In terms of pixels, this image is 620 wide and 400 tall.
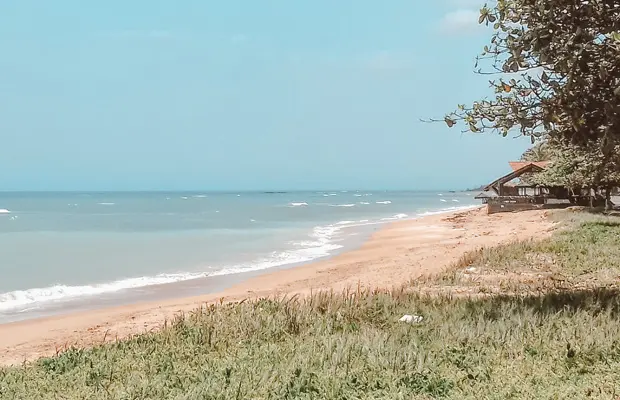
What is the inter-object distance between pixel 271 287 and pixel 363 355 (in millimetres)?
9665

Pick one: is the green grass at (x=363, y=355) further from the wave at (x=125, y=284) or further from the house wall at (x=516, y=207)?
the house wall at (x=516, y=207)

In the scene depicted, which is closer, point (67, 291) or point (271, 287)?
point (271, 287)

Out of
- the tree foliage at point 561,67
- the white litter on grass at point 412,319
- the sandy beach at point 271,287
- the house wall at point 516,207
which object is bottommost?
the sandy beach at point 271,287

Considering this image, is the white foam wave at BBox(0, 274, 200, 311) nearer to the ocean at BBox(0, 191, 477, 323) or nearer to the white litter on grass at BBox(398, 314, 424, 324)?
the ocean at BBox(0, 191, 477, 323)

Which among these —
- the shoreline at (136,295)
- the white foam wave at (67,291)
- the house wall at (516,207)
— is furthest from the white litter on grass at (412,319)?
the house wall at (516,207)

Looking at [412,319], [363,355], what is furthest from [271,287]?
[363,355]

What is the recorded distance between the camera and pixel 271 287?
50.6 feet

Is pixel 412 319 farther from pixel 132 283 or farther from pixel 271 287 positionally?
pixel 132 283

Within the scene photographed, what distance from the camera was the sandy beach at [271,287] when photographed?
10062 millimetres

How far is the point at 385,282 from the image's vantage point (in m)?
14.3

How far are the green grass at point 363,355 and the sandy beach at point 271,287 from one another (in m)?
2.43

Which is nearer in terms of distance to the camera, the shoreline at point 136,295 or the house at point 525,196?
the shoreline at point 136,295

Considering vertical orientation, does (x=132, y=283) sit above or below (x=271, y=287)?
below

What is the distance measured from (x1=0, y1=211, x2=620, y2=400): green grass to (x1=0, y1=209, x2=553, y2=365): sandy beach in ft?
7.98
